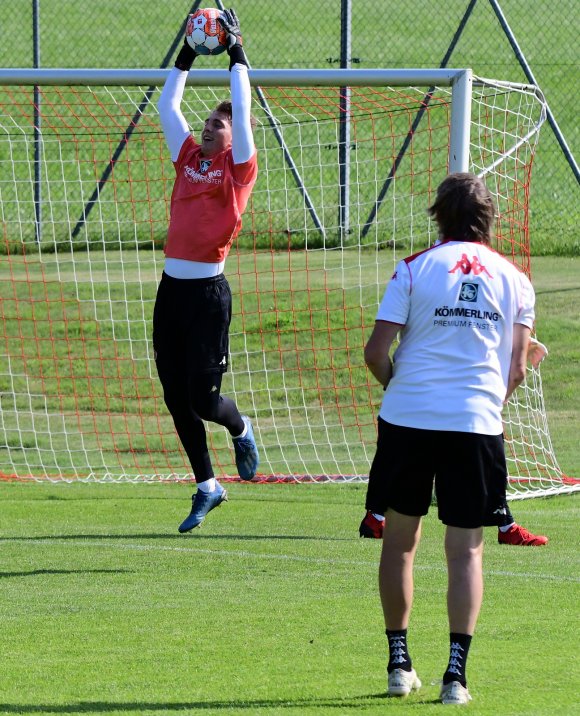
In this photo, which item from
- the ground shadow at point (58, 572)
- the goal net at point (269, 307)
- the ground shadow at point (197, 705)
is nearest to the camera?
the ground shadow at point (197, 705)

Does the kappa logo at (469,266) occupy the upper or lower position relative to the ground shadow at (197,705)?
upper

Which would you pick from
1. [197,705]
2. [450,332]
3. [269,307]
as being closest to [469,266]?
[450,332]

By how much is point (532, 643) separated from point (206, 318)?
2736 mm

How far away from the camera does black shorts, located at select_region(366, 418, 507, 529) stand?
4.69 metres

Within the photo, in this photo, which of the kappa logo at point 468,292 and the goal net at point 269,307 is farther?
the goal net at point 269,307

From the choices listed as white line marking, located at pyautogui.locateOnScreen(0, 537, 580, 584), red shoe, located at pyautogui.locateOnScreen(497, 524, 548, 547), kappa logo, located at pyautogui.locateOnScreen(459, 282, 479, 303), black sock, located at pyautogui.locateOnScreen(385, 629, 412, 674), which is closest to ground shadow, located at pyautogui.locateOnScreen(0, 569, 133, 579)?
white line marking, located at pyautogui.locateOnScreen(0, 537, 580, 584)

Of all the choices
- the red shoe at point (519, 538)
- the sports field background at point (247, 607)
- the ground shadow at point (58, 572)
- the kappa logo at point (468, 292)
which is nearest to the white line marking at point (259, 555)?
the sports field background at point (247, 607)

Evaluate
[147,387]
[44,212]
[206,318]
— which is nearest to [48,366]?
[147,387]

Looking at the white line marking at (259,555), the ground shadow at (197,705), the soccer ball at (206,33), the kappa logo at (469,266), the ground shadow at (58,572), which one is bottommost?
the white line marking at (259,555)

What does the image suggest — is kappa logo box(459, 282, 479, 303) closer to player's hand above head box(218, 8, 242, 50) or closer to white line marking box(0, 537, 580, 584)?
white line marking box(0, 537, 580, 584)

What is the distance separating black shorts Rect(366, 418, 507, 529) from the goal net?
13.7 feet

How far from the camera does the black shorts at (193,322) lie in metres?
7.31

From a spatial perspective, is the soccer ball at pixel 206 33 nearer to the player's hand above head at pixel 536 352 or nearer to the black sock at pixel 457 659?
the player's hand above head at pixel 536 352

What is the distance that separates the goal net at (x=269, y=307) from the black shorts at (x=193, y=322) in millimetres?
1910
